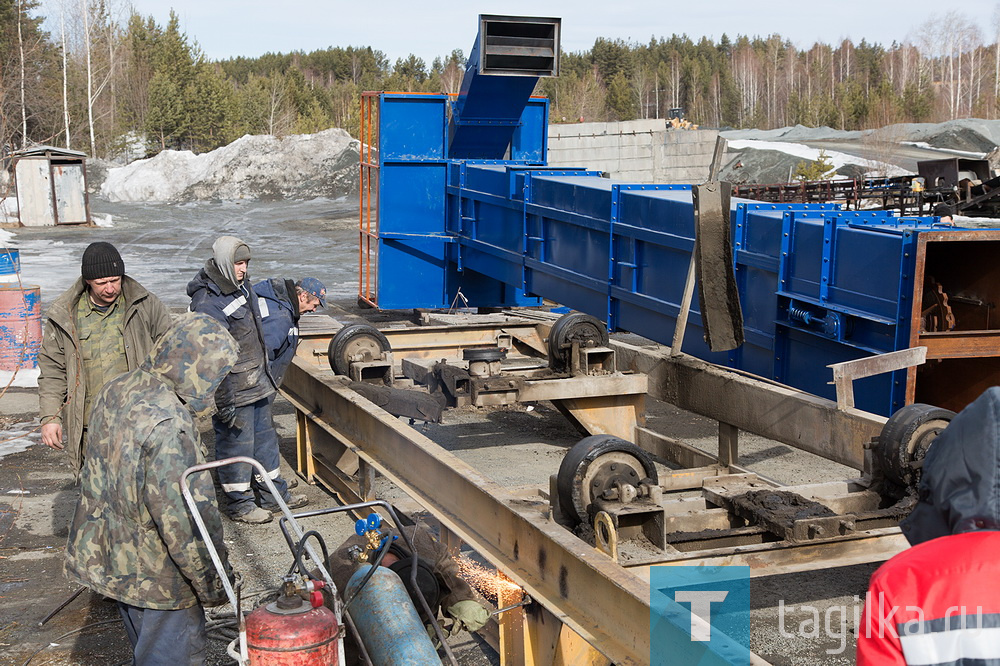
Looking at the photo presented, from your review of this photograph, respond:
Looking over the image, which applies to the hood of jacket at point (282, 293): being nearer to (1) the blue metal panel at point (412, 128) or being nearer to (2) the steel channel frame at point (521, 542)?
(2) the steel channel frame at point (521, 542)

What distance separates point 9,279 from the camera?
41.3 ft

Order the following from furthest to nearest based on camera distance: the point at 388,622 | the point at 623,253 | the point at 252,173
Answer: the point at 252,173 < the point at 623,253 < the point at 388,622

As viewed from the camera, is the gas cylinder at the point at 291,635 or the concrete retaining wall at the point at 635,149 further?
the concrete retaining wall at the point at 635,149

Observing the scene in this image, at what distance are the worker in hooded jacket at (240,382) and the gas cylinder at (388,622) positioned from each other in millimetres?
2313

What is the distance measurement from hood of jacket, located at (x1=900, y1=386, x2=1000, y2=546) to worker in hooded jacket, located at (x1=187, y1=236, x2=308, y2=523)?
16.3 feet

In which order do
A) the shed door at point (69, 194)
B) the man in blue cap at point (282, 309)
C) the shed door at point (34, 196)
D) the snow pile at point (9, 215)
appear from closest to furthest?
the man in blue cap at point (282, 309)
the shed door at point (34, 196)
the shed door at point (69, 194)
the snow pile at point (9, 215)

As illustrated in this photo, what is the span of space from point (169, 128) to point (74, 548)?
50858 mm

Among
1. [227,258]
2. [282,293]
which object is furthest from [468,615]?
[282,293]

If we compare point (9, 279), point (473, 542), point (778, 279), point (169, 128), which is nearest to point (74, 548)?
point (473, 542)

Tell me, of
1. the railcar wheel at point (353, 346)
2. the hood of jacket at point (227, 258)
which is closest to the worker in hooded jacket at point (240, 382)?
the hood of jacket at point (227, 258)

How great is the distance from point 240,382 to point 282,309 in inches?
23.7

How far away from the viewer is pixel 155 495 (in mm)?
3318

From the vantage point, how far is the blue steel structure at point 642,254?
552cm

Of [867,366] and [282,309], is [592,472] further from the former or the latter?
[282,309]
